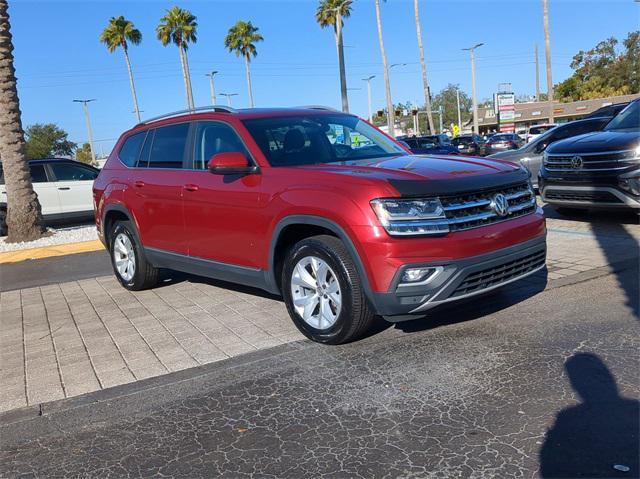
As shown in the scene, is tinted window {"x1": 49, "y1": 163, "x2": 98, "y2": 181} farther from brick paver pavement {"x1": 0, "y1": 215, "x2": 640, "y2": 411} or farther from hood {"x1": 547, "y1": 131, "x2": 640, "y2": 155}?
hood {"x1": 547, "y1": 131, "x2": 640, "y2": 155}

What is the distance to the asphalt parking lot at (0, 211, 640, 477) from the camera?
2855 mm

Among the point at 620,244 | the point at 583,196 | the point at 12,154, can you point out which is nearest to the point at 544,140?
the point at 583,196

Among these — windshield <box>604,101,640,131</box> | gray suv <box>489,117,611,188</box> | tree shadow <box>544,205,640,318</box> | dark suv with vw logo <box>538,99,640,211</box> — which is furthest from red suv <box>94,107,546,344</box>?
gray suv <box>489,117,611,188</box>

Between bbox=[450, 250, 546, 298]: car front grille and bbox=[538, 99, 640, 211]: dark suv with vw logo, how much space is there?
3.84 meters

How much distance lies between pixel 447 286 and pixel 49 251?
8187 millimetres

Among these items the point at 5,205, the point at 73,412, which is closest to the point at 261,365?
the point at 73,412

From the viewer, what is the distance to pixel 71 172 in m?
12.9

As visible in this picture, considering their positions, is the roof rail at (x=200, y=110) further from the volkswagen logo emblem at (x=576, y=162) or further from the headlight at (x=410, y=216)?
the volkswagen logo emblem at (x=576, y=162)

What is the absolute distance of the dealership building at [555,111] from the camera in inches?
2502

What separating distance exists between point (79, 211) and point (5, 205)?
152 cm

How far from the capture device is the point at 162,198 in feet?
19.0

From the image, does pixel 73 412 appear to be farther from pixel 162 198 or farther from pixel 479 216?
pixel 479 216

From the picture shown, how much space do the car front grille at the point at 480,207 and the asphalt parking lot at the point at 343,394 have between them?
2.31 feet

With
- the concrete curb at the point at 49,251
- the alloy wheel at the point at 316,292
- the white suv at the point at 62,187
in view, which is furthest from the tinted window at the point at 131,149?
the white suv at the point at 62,187
